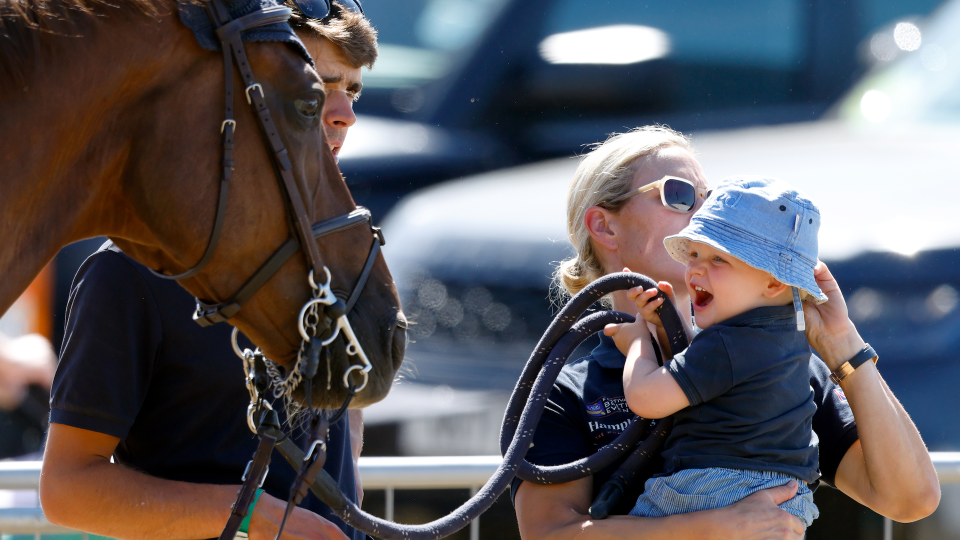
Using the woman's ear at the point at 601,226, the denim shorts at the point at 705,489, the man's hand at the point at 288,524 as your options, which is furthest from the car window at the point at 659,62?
the man's hand at the point at 288,524

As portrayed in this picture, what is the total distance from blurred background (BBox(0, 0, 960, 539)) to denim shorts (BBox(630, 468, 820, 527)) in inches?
58.9

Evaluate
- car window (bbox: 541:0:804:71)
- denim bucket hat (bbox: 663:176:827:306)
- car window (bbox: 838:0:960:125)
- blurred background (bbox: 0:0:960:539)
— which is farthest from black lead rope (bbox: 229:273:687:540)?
car window (bbox: 541:0:804:71)

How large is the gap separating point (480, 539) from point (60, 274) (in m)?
2.53

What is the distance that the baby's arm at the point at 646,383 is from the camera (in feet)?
4.88

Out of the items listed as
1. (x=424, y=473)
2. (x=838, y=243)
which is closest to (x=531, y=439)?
(x=424, y=473)

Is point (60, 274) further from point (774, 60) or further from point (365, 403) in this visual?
point (774, 60)

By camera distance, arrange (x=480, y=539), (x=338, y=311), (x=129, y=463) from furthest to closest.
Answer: (x=480, y=539) → (x=129, y=463) → (x=338, y=311)

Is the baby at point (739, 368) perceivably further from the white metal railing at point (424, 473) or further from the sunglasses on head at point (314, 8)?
the sunglasses on head at point (314, 8)

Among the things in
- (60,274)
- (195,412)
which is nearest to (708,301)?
(195,412)

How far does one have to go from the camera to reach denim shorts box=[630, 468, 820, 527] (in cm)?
151

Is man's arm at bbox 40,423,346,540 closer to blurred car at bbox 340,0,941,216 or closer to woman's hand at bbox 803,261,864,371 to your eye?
woman's hand at bbox 803,261,864,371

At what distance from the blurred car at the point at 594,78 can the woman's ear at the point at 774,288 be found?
144 inches

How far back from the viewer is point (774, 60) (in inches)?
211

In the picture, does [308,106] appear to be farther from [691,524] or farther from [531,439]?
[691,524]
